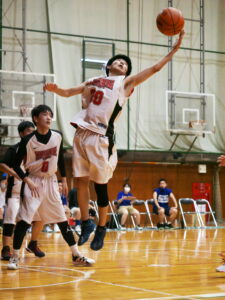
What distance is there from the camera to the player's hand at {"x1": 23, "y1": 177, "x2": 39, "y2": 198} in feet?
20.7

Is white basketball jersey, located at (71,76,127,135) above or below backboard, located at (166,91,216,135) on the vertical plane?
below

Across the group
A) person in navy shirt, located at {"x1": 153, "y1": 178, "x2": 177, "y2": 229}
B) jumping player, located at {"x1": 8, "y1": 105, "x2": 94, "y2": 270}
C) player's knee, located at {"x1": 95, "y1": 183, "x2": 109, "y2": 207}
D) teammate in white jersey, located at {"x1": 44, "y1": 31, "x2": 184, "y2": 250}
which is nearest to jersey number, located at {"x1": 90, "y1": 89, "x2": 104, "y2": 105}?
teammate in white jersey, located at {"x1": 44, "y1": 31, "x2": 184, "y2": 250}

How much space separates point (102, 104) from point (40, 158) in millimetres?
1074

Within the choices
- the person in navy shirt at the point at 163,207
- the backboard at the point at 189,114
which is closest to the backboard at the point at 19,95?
the person in navy shirt at the point at 163,207

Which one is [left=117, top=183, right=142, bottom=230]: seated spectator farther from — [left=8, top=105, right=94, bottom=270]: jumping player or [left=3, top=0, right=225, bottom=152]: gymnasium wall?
[left=8, top=105, right=94, bottom=270]: jumping player

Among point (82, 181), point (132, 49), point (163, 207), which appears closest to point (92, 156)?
point (82, 181)

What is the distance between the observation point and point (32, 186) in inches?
248

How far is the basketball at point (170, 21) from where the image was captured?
5.99 metres

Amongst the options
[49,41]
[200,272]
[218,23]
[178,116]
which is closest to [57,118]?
[49,41]

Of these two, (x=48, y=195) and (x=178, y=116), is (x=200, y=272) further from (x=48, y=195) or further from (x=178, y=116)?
(x=178, y=116)

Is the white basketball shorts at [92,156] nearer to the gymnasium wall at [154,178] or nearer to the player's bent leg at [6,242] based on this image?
the player's bent leg at [6,242]

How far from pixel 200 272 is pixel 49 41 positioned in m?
14.0

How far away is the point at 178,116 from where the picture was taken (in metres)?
19.5

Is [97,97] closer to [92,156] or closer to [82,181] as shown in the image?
[92,156]
